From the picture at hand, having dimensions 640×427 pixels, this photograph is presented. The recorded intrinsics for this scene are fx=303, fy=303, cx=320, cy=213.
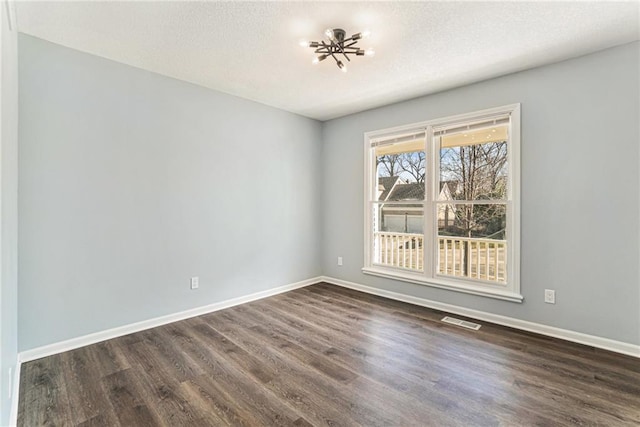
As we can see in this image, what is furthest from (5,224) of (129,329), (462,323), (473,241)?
(473,241)

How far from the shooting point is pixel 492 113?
10.6 ft

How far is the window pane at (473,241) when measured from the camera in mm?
3328

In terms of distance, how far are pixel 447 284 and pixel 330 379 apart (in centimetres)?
202

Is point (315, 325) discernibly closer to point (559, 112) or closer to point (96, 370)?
point (96, 370)

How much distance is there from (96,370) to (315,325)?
6.13 ft

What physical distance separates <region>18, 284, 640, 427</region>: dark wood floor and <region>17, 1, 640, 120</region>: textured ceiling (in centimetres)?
260

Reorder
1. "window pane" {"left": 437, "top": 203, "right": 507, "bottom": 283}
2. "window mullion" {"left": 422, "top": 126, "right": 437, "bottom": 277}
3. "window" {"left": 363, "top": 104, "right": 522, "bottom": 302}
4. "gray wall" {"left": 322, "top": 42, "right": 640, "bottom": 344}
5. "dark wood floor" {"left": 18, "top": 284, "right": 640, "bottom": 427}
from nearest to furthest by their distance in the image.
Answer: "dark wood floor" {"left": 18, "top": 284, "right": 640, "bottom": 427}, "gray wall" {"left": 322, "top": 42, "right": 640, "bottom": 344}, "window" {"left": 363, "top": 104, "right": 522, "bottom": 302}, "window pane" {"left": 437, "top": 203, "right": 507, "bottom": 283}, "window mullion" {"left": 422, "top": 126, "right": 437, "bottom": 277}

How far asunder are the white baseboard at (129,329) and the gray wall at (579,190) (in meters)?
2.68

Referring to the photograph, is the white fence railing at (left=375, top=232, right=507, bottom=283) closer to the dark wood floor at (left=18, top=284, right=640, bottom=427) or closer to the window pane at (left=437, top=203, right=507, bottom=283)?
the window pane at (left=437, top=203, right=507, bottom=283)

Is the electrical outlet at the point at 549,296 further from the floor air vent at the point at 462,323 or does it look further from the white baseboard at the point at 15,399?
the white baseboard at the point at 15,399

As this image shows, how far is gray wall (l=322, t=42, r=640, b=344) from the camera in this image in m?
2.55

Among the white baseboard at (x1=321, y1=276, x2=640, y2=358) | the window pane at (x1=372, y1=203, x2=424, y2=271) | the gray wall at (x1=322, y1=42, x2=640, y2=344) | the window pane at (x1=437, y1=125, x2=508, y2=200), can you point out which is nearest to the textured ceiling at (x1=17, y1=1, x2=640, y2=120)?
the gray wall at (x1=322, y1=42, x2=640, y2=344)

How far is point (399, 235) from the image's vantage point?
4.19 metres

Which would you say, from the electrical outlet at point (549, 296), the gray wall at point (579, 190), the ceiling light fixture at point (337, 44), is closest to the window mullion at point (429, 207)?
the gray wall at point (579, 190)
